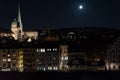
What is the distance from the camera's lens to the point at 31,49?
47906 mm

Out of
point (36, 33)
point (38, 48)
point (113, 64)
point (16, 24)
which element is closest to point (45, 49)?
point (38, 48)

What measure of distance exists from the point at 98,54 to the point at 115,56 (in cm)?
309

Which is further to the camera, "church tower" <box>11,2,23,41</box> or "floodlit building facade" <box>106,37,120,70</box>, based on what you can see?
"church tower" <box>11,2,23,41</box>

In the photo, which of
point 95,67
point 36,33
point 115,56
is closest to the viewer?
point 95,67

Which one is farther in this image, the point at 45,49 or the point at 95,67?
the point at 45,49

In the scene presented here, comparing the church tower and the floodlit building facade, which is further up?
the church tower

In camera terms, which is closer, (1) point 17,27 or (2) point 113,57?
(2) point 113,57

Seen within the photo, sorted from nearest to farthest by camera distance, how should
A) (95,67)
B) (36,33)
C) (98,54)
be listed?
(95,67)
(98,54)
(36,33)

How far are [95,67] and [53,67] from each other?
522 cm

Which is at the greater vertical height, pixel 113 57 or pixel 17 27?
pixel 17 27

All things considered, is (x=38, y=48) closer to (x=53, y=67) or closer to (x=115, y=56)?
(x=53, y=67)

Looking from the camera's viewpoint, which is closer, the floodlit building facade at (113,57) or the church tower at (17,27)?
the floodlit building facade at (113,57)

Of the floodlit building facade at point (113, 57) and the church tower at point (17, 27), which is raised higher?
the church tower at point (17, 27)

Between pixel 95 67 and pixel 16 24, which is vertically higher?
pixel 16 24
